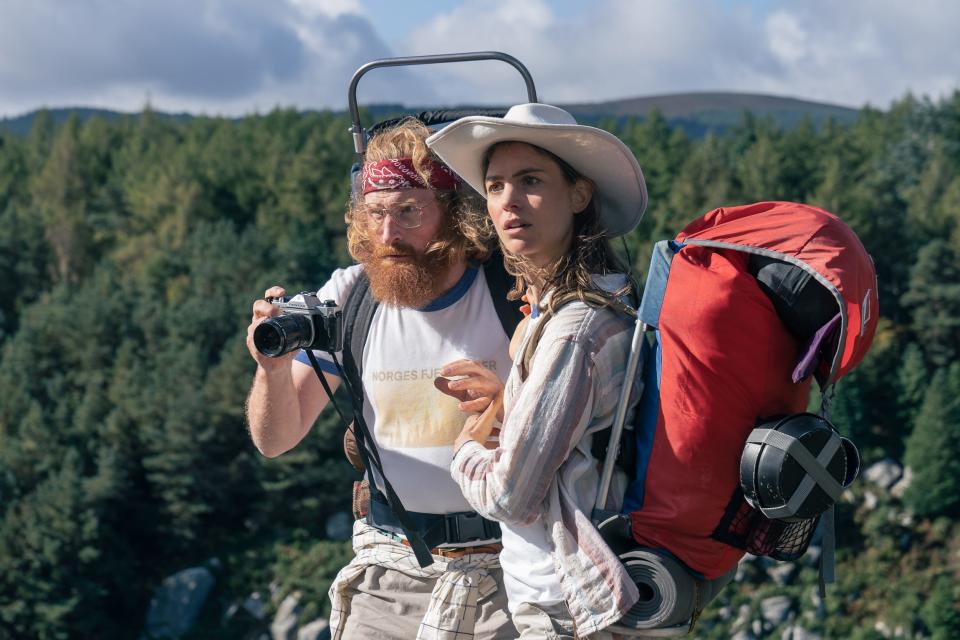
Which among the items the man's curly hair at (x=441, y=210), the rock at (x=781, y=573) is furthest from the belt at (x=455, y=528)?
the rock at (x=781, y=573)

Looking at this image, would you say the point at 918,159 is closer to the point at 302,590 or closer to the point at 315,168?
the point at 315,168

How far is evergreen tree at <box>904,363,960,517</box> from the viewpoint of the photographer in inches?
1797

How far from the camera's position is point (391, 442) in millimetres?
3438

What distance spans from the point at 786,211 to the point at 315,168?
7254 cm

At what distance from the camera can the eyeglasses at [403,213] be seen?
3.49 meters

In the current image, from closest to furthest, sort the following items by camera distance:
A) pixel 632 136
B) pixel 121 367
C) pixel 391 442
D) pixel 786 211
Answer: pixel 786 211
pixel 391 442
pixel 121 367
pixel 632 136

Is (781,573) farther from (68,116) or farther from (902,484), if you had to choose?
(68,116)

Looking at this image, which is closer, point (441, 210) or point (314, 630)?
point (441, 210)

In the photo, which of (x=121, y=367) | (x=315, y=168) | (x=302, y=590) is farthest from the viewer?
(x=315, y=168)

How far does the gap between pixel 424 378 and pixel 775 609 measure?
143ft

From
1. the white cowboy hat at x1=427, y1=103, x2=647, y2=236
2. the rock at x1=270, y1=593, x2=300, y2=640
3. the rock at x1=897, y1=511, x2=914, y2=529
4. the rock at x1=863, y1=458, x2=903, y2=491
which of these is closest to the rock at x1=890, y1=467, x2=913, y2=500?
the rock at x1=863, y1=458, x2=903, y2=491

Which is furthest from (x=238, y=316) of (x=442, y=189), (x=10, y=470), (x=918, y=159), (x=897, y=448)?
(x=442, y=189)

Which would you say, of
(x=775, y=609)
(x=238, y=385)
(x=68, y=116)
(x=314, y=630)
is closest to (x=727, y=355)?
(x=775, y=609)

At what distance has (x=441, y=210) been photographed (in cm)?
351
